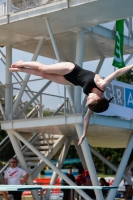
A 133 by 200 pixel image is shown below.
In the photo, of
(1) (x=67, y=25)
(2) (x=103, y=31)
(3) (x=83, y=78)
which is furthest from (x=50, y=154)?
(3) (x=83, y=78)

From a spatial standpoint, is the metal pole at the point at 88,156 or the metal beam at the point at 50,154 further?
the metal beam at the point at 50,154

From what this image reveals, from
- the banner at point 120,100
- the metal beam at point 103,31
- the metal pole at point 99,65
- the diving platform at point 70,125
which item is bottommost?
the diving platform at point 70,125

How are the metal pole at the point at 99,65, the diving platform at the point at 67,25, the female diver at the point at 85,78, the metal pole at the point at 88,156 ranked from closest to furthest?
the female diver at the point at 85,78 → the diving platform at the point at 67,25 → the metal pole at the point at 88,156 → the metal pole at the point at 99,65

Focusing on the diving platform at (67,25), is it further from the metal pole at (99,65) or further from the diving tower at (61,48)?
the metal pole at (99,65)

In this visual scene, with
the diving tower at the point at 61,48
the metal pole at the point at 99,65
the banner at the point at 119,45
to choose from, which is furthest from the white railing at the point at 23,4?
the metal pole at the point at 99,65

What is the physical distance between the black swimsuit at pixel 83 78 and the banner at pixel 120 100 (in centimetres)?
844

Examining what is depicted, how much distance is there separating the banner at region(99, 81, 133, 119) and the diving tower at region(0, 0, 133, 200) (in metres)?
0.26

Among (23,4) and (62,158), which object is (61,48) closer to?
(23,4)

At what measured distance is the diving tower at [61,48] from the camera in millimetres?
16125

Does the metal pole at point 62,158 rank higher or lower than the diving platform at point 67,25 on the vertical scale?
lower

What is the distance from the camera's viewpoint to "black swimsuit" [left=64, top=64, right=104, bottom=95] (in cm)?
823

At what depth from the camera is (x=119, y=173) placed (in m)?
18.1

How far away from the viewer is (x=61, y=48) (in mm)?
19922

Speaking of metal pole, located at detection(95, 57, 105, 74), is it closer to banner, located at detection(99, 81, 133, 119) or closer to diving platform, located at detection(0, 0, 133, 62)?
diving platform, located at detection(0, 0, 133, 62)
